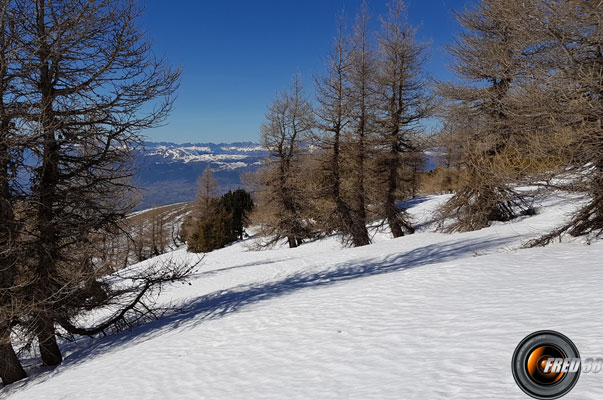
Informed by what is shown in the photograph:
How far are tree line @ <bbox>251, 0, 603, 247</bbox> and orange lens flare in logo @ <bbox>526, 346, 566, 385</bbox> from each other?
189 inches

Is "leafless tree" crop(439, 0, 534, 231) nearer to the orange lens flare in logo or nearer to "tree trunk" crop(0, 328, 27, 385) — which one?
the orange lens flare in logo

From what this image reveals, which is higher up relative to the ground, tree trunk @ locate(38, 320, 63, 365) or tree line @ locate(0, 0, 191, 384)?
tree line @ locate(0, 0, 191, 384)

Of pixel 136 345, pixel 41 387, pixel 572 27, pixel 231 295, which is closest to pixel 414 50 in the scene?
pixel 572 27

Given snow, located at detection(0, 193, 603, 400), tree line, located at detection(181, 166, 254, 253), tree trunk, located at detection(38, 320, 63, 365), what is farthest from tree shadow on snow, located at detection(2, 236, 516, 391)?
tree line, located at detection(181, 166, 254, 253)

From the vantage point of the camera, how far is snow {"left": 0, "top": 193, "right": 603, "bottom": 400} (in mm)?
3152

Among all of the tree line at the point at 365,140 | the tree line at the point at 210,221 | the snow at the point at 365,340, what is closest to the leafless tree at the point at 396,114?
the tree line at the point at 365,140

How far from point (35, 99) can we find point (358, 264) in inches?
369

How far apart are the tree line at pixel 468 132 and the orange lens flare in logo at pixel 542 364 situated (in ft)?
15.8

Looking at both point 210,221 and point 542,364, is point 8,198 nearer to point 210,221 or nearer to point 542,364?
point 542,364

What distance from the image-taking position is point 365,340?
431 cm

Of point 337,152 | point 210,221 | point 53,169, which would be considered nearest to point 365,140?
point 337,152

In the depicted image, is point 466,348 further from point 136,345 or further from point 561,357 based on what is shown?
point 136,345

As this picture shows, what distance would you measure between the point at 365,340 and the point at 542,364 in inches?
79.4

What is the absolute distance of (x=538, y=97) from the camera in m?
6.33
